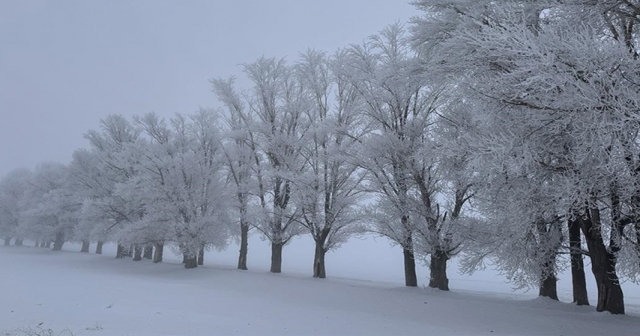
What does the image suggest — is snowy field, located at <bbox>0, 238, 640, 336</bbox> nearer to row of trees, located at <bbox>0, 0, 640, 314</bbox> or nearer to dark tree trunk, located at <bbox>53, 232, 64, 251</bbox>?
row of trees, located at <bbox>0, 0, 640, 314</bbox>

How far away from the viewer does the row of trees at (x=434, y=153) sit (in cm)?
766

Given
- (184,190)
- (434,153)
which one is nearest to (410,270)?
(434,153)

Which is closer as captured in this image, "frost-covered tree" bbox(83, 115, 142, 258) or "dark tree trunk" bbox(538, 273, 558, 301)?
"dark tree trunk" bbox(538, 273, 558, 301)

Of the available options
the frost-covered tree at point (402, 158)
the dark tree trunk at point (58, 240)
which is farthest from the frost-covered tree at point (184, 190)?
the dark tree trunk at point (58, 240)

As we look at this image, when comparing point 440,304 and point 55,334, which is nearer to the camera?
point 55,334

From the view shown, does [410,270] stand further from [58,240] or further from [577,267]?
[58,240]

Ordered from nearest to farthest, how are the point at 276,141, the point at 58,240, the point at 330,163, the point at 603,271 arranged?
the point at 603,271 → the point at 330,163 → the point at 276,141 → the point at 58,240

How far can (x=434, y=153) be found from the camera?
12742 mm

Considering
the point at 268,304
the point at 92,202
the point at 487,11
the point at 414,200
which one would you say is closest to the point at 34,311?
the point at 268,304

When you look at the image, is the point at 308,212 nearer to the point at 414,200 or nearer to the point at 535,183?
the point at 414,200

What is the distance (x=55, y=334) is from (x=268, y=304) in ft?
21.9

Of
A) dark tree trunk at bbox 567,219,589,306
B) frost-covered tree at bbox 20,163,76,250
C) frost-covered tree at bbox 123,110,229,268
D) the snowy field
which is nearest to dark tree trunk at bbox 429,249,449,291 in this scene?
the snowy field

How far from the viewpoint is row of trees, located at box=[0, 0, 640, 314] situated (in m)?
7.66

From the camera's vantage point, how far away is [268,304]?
1295 centimetres
